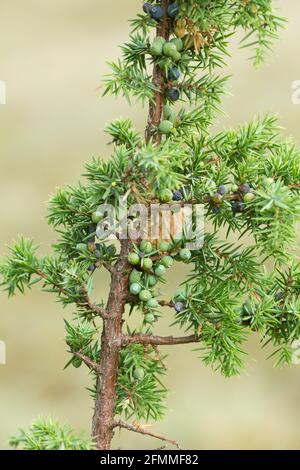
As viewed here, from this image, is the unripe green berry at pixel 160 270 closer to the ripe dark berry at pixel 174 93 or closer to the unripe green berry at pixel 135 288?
the unripe green berry at pixel 135 288

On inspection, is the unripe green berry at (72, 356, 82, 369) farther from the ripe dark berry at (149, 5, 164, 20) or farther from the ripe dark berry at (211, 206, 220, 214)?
the ripe dark berry at (149, 5, 164, 20)

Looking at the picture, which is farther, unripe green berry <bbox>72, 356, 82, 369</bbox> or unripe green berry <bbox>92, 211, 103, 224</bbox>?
unripe green berry <bbox>72, 356, 82, 369</bbox>

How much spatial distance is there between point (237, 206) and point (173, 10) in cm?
21

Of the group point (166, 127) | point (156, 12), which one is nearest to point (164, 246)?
point (166, 127)

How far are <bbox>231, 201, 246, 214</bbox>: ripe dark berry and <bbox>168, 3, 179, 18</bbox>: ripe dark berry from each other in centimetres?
20

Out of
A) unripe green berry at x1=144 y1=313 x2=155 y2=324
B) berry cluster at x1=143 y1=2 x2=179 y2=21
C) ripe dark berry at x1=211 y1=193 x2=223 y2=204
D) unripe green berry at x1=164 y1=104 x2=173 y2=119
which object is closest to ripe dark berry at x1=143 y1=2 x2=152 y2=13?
berry cluster at x1=143 y1=2 x2=179 y2=21

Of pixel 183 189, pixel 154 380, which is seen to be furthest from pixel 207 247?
pixel 154 380

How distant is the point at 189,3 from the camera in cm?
76

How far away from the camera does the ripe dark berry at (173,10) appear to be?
30.6 inches

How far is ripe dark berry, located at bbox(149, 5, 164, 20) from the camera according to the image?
2.57 ft

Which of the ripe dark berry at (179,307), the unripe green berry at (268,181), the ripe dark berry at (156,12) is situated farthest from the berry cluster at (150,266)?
the ripe dark berry at (156,12)

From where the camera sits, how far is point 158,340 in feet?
2.68

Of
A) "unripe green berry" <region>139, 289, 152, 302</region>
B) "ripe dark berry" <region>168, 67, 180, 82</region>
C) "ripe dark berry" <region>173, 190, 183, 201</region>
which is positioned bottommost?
"unripe green berry" <region>139, 289, 152, 302</region>
